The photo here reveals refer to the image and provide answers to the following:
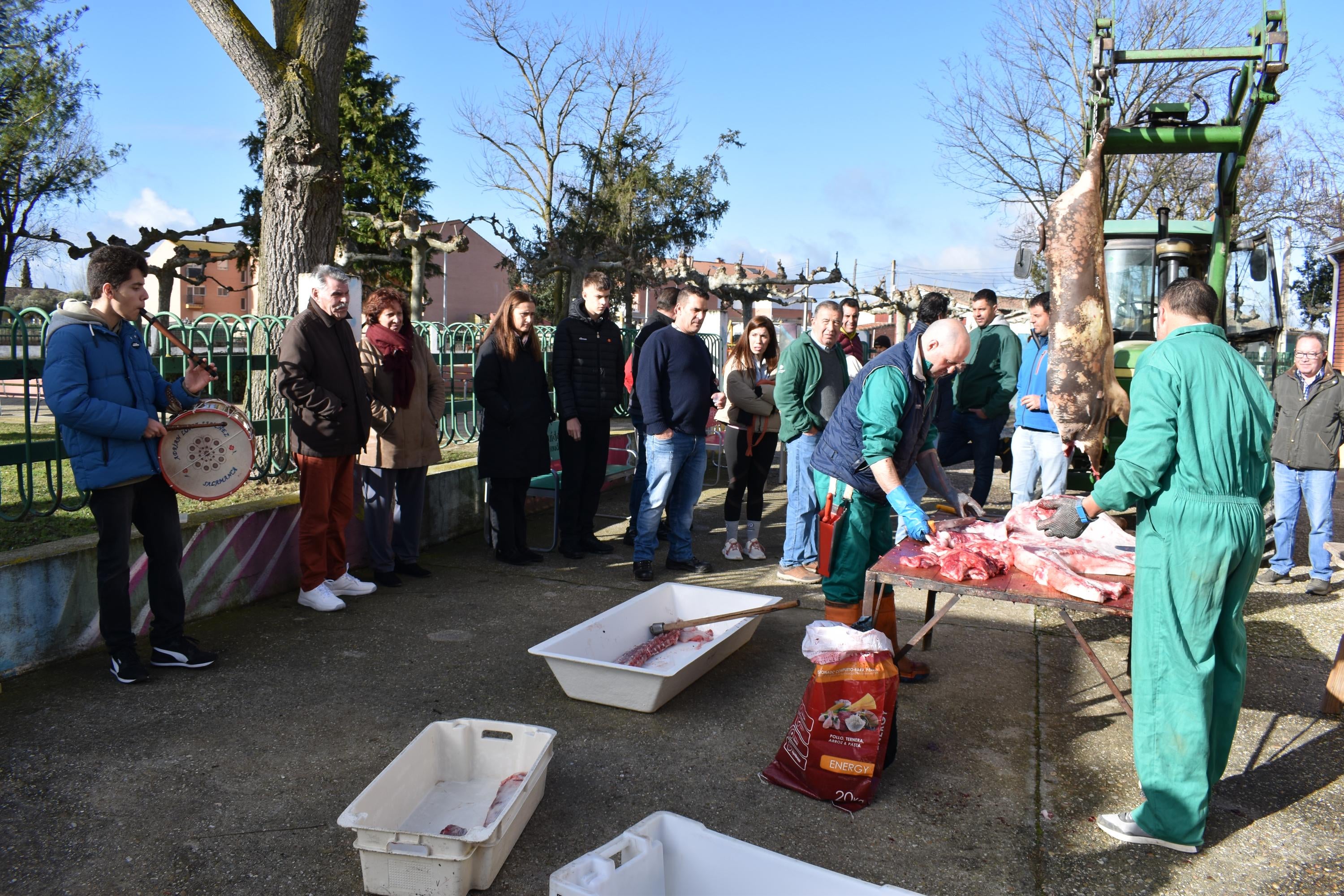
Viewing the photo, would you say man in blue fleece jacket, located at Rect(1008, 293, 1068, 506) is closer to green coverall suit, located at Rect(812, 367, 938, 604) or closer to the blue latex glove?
green coverall suit, located at Rect(812, 367, 938, 604)

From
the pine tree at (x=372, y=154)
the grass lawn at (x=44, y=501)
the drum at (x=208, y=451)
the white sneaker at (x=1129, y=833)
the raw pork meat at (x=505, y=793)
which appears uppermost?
the pine tree at (x=372, y=154)

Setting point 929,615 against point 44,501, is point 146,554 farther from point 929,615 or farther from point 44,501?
point 929,615

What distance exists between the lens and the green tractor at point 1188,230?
218 inches

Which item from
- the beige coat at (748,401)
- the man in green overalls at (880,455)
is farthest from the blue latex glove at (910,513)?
the beige coat at (748,401)

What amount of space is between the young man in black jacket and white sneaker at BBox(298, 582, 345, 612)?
1.96 m

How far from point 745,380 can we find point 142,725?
463cm

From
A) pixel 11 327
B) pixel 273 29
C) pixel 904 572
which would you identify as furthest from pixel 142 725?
pixel 273 29

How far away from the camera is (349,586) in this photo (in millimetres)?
5738

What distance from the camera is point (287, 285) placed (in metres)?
7.84

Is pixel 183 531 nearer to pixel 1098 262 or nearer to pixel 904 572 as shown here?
pixel 904 572

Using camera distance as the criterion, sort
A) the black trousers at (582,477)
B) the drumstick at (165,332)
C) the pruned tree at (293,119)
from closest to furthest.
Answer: the drumstick at (165,332)
the black trousers at (582,477)
the pruned tree at (293,119)

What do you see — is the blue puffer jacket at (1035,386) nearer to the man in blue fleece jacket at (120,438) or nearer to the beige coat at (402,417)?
the beige coat at (402,417)

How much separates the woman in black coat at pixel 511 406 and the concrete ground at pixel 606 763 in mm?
1294

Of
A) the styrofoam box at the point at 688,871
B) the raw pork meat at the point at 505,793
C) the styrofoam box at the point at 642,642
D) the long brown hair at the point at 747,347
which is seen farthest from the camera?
the long brown hair at the point at 747,347
